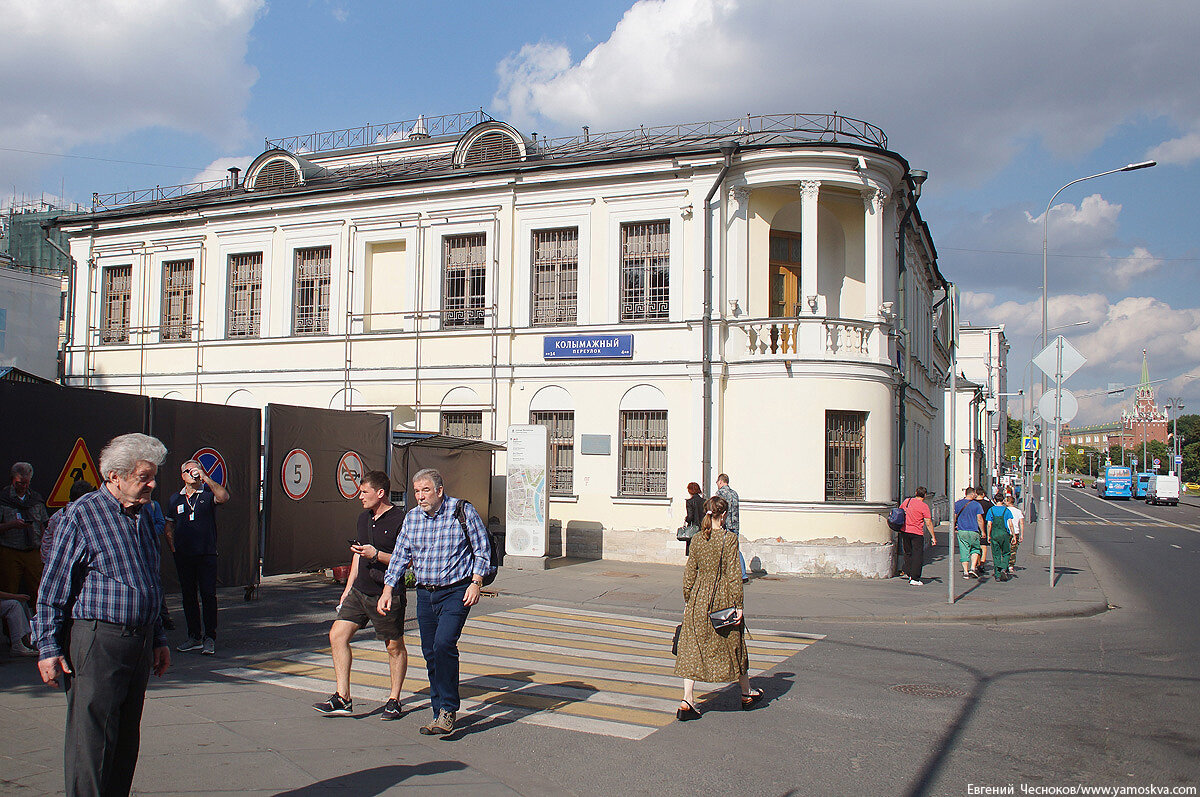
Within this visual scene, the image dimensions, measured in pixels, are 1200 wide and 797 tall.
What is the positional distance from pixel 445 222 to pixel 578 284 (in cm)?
392

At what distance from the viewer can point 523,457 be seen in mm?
18812

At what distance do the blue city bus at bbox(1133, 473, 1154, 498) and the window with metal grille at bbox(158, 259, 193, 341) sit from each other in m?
75.2

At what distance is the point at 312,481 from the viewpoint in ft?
50.6

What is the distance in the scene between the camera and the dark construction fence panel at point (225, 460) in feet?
41.2

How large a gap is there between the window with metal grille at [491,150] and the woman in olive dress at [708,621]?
17.0 meters

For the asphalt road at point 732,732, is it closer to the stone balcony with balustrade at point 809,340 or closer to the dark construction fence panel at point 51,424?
the dark construction fence panel at point 51,424

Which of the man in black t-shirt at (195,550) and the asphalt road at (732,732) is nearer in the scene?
the asphalt road at (732,732)

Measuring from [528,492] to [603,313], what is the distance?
4808 mm

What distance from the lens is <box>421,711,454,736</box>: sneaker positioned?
6824mm

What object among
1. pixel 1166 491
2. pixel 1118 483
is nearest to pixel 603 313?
pixel 1166 491

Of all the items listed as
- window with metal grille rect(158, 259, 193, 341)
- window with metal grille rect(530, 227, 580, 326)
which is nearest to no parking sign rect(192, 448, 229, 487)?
window with metal grille rect(530, 227, 580, 326)

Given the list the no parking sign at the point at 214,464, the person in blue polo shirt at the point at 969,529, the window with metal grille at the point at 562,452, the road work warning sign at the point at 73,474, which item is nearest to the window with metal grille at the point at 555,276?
the window with metal grille at the point at 562,452

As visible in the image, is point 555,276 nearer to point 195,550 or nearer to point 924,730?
point 195,550

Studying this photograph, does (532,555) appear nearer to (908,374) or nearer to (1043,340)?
(908,374)
